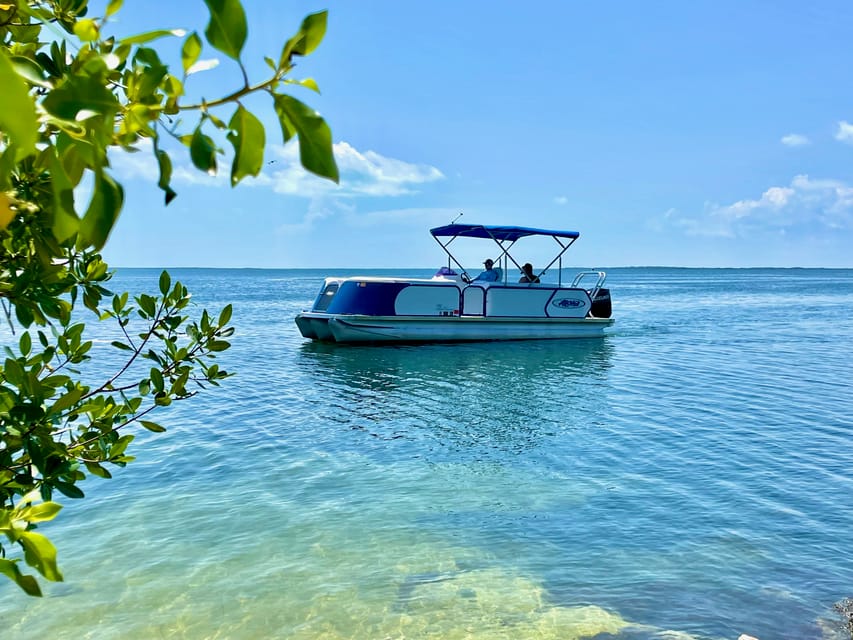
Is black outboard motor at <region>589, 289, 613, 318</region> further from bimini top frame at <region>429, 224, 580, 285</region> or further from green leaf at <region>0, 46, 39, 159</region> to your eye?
green leaf at <region>0, 46, 39, 159</region>

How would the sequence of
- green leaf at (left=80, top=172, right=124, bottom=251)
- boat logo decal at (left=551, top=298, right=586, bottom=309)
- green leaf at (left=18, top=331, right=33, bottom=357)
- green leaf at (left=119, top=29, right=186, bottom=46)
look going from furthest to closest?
boat logo decal at (left=551, top=298, right=586, bottom=309), green leaf at (left=18, top=331, right=33, bottom=357), green leaf at (left=119, top=29, right=186, bottom=46), green leaf at (left=80, top=172, right=124, bottom=251)

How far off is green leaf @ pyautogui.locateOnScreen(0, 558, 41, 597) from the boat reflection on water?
360 inches

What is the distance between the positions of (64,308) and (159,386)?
19.0 inches

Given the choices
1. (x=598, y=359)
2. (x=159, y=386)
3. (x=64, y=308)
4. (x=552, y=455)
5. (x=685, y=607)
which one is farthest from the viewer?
(x=598, y=359)

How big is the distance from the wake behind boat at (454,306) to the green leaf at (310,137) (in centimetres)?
2027

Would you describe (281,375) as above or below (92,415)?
below

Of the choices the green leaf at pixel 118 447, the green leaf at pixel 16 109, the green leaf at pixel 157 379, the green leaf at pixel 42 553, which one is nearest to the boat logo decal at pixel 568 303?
the green leaf at pixel 157 379

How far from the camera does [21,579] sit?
4.25 ft

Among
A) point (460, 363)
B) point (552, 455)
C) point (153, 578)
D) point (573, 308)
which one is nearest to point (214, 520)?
point (153, 578)

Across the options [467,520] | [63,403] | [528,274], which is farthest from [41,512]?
[528,274]

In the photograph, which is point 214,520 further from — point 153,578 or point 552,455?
point 552,455

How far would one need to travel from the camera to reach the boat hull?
21.4 meters

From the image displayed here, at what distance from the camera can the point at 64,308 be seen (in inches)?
92.9

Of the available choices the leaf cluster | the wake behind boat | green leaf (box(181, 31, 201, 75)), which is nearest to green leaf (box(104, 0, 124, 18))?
the leaf cluster
